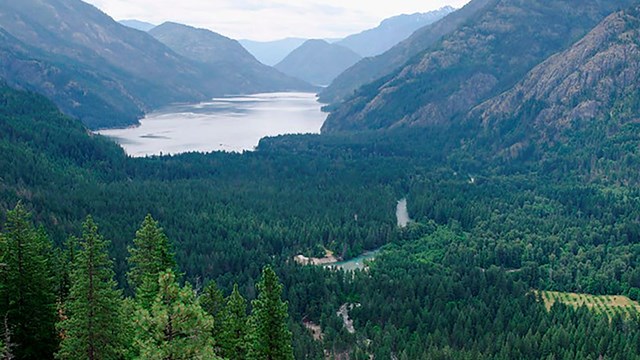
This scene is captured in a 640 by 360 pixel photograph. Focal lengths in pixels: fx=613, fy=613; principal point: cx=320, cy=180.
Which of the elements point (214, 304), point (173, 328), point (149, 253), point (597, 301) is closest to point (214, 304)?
point (214, 304)

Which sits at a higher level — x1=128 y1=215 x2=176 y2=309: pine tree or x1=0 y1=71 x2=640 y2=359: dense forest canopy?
x1=128 y1=215 x2=176 y2=309: pine tree

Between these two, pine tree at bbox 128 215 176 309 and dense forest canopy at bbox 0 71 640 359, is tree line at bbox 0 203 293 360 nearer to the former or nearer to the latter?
pine tree at bbox 128 215 176 309

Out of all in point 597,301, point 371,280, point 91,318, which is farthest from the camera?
point 371,280

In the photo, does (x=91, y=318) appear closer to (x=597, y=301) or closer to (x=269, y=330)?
(x=269, y=330)

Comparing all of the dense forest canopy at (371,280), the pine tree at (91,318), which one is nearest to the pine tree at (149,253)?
the dense forest canopy at (371,280)

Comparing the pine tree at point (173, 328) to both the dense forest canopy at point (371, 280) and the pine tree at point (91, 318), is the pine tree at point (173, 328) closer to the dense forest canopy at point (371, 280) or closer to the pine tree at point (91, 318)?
the dense forest canopy at point (371, 280)

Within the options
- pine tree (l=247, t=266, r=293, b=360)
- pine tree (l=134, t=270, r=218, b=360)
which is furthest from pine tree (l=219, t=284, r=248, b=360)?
pine tree (l=134, t=270, r=218, b=360)
